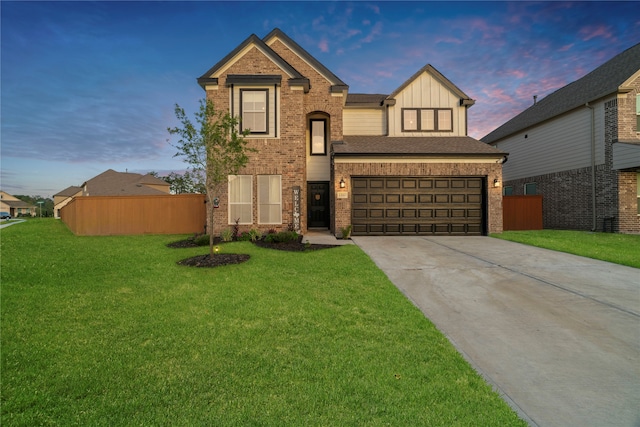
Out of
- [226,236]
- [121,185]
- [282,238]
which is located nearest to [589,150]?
[282,238]

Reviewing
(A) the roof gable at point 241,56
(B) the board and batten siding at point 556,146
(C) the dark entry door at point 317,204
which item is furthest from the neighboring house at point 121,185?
(B) the board and batten siding at point 556,146

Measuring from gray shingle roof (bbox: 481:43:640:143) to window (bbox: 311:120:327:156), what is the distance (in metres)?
13.4

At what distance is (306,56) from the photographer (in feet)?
45.8

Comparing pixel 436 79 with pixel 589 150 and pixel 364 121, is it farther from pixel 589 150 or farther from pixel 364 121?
pixel 589 150

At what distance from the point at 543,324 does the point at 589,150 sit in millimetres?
15969

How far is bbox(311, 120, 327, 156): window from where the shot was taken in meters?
15.2

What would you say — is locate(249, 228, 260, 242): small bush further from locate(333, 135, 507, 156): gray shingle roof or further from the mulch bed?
locate(333, 135, 507, 156): gray shingle roof

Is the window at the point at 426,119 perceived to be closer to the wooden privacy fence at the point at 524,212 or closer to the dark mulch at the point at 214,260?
the wooden privacy fence at the point at 524,212

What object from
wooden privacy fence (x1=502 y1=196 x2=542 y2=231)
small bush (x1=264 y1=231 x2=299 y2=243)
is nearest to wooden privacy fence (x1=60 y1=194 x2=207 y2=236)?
small bush (x1=264 y1=231 x2=299 y2=243)

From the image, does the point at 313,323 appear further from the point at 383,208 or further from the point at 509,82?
the point at 509,82

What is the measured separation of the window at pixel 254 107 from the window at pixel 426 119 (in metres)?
7.45

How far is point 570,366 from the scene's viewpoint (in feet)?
10.2

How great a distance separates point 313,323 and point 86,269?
6432 millimetres

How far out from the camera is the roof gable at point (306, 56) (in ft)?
45.5
